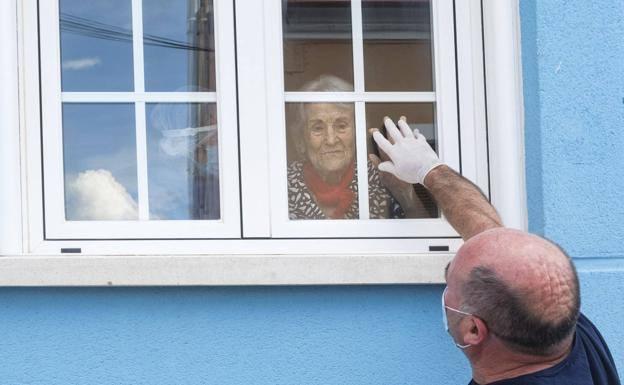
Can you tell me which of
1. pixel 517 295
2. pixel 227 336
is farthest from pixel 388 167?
pixel 517 295

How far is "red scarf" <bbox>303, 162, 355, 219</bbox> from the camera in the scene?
9.75ft

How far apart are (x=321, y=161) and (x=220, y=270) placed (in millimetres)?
605

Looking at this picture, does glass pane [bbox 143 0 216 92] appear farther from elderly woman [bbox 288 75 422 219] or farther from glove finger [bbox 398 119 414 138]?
glove finger [bbox 398 119 414 138]

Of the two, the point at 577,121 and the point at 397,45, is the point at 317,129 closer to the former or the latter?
the point at 397,45

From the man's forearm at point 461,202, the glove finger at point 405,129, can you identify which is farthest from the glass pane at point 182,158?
the man's forearm at point 461,202

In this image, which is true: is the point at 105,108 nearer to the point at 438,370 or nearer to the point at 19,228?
the point at 19,228

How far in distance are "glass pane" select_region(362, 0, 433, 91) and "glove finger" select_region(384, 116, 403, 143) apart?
0.12 metres

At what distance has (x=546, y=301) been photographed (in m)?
1.81

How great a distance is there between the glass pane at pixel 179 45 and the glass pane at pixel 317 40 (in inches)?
11.2

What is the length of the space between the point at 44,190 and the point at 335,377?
1.16 metres

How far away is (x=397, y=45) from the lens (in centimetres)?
304

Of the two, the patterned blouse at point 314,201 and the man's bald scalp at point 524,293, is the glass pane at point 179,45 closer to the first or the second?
the patterned blouse at point 314,201

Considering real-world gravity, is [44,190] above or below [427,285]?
above

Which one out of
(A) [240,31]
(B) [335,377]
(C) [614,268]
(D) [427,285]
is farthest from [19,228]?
(C) [614,268]
